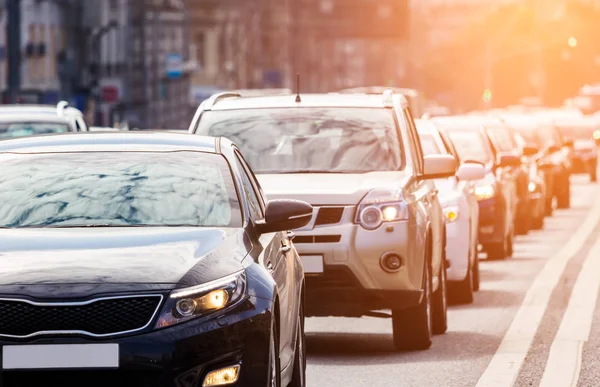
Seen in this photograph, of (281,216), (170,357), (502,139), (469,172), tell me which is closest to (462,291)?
(469,172)

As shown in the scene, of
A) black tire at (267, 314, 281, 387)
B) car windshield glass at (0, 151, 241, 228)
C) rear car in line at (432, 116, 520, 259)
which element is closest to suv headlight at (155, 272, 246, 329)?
black tire at (267, 314, 281, 387)

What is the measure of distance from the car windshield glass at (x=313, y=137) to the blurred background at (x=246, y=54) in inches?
1068

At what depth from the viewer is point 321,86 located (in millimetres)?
150500

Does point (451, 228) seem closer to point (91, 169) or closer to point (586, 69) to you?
point (91, 169)

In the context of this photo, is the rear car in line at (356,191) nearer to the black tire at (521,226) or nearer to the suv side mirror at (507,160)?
the suv side mirror at (507,160)

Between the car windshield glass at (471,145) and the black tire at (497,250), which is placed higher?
the car windshield glass at (471,145)

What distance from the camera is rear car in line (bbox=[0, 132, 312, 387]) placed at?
8.07 meters

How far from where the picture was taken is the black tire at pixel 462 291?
17984 millimetres

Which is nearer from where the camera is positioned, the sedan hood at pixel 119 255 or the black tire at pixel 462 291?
the sedan hood at pixel 119 255

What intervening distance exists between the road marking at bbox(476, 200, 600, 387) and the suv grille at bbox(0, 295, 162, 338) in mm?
3830

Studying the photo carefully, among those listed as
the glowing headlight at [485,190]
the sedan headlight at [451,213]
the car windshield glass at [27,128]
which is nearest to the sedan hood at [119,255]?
the sedan headlight at [451,213]

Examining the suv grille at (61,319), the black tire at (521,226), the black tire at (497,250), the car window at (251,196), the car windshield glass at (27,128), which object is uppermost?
the car window at (251,196)

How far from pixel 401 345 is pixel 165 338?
224 inches

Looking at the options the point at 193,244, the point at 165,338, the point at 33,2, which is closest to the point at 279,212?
the point at 193,244
